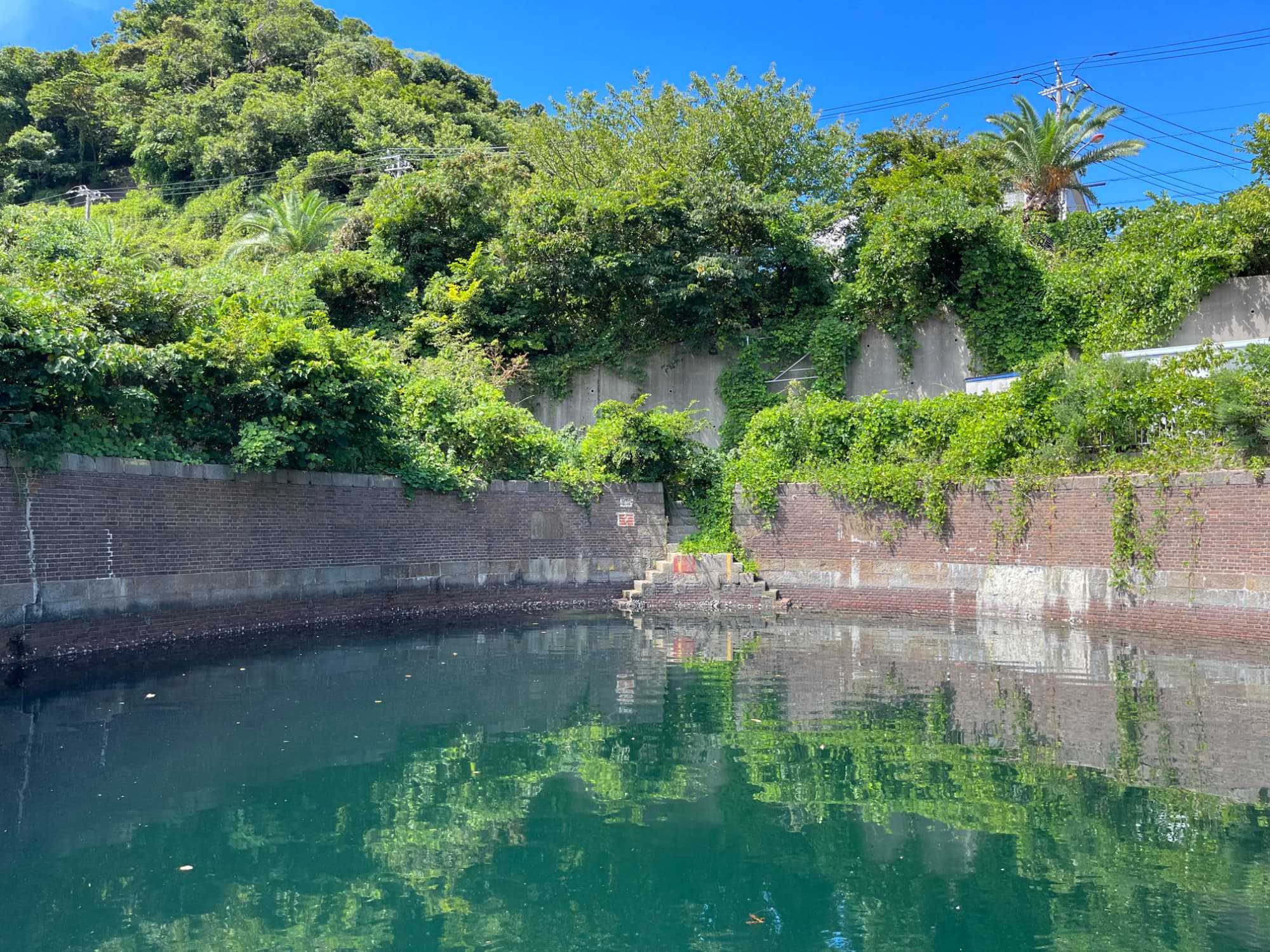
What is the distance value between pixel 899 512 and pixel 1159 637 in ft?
16.8

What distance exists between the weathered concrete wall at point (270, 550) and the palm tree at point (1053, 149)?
15441mm

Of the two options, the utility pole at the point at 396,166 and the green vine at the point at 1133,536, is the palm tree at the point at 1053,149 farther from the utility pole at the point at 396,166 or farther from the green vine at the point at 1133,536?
the utility pole at the point at 396,166

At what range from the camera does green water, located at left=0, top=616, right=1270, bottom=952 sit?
16.6ft

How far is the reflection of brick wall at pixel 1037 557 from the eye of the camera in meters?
14.4

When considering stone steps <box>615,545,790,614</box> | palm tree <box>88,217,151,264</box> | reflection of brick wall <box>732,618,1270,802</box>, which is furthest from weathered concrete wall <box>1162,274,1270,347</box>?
palm tree <box>88,217,151,264</box>

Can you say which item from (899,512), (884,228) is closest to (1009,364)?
(884,228)

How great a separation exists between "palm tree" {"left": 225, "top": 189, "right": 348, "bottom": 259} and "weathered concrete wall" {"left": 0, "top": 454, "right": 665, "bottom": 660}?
15.2 m

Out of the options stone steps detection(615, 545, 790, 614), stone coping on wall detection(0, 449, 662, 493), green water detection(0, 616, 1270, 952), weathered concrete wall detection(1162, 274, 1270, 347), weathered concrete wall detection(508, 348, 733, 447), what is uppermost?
weathered concrete wall detection(1162, 274, 1270, 347)

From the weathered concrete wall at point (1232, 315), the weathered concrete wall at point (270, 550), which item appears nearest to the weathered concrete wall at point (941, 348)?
the weathered concrete wall at point (1232, 315)

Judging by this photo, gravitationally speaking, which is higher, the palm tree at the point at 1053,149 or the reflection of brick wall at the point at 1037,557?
the palm tree at the point at 1053,149

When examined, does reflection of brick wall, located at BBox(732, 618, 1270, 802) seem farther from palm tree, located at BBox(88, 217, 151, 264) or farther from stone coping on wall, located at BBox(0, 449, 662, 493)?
palm tree, located at BBox(88, 217, 151, 264)

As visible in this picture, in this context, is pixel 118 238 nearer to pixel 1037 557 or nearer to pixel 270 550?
pixel 270 550

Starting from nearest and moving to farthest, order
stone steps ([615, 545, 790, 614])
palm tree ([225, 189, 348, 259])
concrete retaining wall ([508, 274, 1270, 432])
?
stone steps ([615, 545, 790, 614]) → concrete retaining wall ([508, 274, 1270, 432]) → palm tree ([225, 189, 348, 259])

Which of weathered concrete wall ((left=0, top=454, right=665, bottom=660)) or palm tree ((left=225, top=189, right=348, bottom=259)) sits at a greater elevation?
palm tree ((left=225, top=189, right=348, bottom=259))
